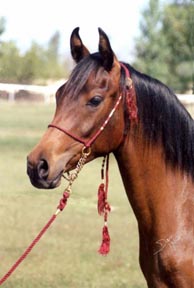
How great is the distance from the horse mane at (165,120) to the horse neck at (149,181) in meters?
0.04

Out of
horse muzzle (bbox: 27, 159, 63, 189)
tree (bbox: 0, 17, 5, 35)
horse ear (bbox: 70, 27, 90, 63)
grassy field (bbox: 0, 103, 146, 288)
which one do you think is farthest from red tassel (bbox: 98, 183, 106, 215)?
tree (bbox: 0, 17, 5, 35)

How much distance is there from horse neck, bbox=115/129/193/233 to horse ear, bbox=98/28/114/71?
1.14 ft

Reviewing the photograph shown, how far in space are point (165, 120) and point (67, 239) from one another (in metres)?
5.67

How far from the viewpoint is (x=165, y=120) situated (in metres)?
3.79

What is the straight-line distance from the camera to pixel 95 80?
3641 millimetres

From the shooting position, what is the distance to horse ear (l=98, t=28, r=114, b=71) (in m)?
3.58

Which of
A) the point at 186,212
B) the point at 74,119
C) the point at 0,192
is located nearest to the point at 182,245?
the point at 186,212

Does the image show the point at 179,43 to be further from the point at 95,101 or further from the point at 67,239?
the point at 95,101

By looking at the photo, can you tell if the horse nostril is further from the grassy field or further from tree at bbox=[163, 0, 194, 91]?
tree at bbox=[163, 0, 194, 91]

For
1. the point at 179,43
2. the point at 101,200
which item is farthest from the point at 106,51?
the point at 179,43

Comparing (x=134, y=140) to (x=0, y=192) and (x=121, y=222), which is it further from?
(x=0, y=192)

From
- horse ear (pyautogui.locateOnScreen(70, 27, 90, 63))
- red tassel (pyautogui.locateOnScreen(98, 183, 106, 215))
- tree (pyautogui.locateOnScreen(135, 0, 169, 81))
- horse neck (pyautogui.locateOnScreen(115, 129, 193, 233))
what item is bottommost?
tree (pyautogui.locateOnScreen(135, 0, 169, 81))

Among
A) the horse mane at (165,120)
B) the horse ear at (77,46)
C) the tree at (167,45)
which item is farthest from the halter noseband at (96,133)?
the tree at (167,45)

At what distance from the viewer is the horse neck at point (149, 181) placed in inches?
149
